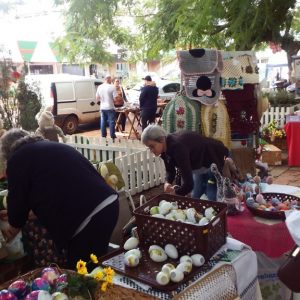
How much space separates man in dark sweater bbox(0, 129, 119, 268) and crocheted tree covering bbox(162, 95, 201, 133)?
2.12 metres

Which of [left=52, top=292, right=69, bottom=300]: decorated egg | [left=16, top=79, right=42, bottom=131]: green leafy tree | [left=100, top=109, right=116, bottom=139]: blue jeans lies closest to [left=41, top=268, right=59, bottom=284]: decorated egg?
[left=52, top=292, right=69, bottom=300]: decorated egg

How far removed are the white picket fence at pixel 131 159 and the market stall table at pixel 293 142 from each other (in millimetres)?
2581

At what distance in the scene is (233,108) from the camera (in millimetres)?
4691

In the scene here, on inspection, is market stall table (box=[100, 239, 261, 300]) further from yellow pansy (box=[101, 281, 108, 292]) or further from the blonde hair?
the blonde hair

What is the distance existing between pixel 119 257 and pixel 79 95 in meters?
10.4

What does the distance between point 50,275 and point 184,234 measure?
648mm

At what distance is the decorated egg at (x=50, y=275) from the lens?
66.7 inches

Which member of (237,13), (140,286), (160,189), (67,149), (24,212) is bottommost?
(160,189)

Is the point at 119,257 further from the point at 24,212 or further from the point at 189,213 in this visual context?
the point at 24,212

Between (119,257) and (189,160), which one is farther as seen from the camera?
(189,160)

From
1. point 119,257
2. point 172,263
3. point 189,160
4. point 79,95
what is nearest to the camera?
point 172,263

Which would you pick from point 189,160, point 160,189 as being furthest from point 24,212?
point 160,189

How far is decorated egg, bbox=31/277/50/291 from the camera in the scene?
1.65m

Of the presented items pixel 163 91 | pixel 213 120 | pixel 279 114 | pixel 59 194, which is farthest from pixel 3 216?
pixel 163 91
